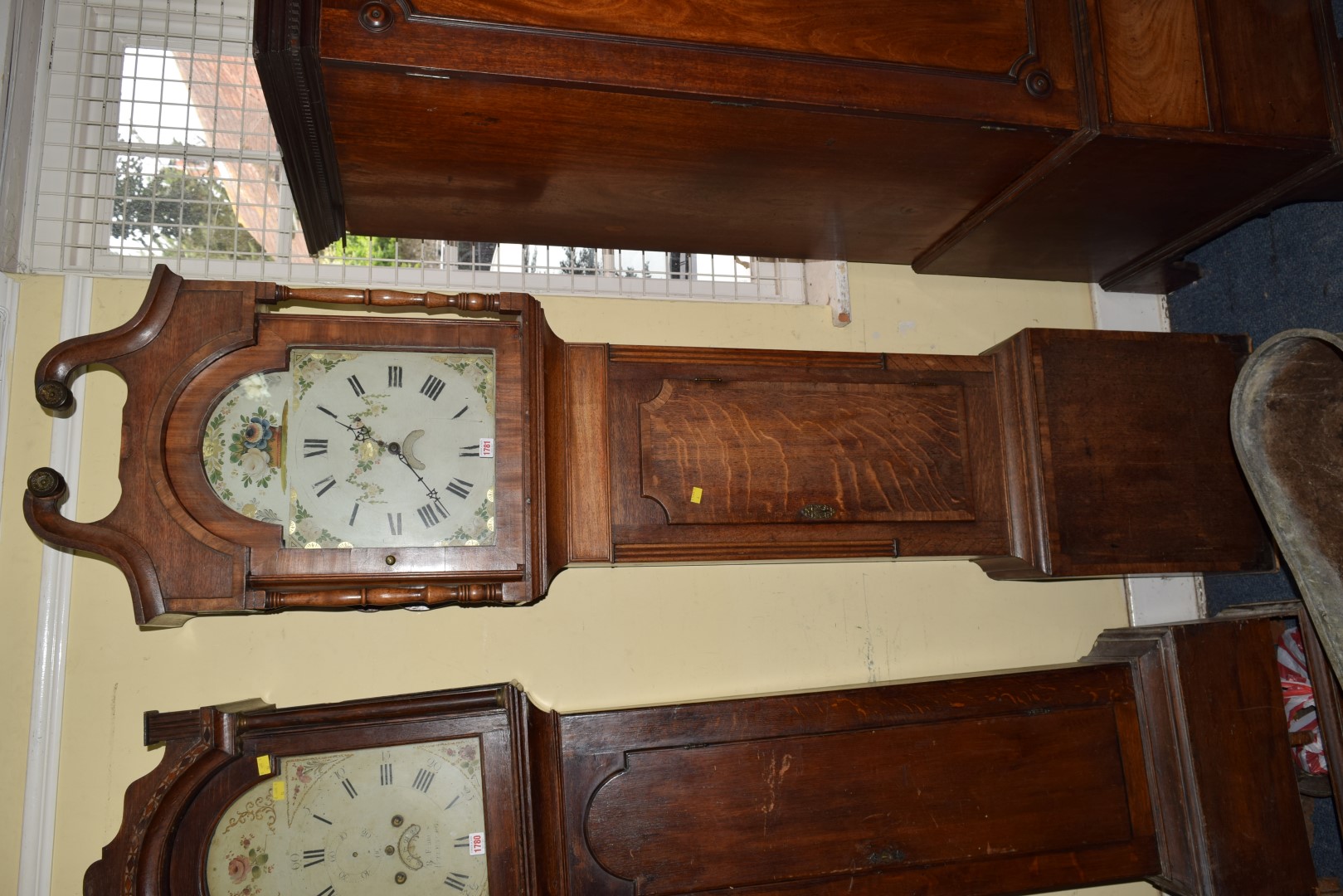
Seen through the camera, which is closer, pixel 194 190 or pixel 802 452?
pixel 802 452

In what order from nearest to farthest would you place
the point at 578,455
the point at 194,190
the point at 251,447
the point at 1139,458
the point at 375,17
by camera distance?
the point at 375,17
the point at 251,447
the point at 578,455
the point at 1139,458
the point at 194,190

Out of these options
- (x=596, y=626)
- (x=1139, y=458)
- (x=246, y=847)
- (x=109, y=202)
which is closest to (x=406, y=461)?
(x=596, y=626)

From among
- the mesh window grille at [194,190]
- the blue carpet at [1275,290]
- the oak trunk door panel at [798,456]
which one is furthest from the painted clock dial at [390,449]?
the blue carpet at [1275,290]

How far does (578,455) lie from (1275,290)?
164cm

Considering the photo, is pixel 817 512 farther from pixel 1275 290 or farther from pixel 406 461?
pixel 1275 290

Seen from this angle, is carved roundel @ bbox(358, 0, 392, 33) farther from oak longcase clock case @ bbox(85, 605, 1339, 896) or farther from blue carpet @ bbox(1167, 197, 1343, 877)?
blue carpet @ bbox(1167, 197, 1343, 877)

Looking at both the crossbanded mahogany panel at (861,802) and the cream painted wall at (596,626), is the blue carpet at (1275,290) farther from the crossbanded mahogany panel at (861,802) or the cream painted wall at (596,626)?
the crossbanded mahogany panel at (861,802)

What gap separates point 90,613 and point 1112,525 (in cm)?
201

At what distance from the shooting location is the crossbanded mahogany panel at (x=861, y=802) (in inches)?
63.4

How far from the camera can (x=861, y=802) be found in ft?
5.50

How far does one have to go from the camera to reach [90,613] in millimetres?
1708

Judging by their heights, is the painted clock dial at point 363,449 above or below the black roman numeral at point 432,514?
above

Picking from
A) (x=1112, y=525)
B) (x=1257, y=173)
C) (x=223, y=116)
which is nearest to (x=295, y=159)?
(x=223, y=116)

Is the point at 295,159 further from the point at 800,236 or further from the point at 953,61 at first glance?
the point at 953,61
